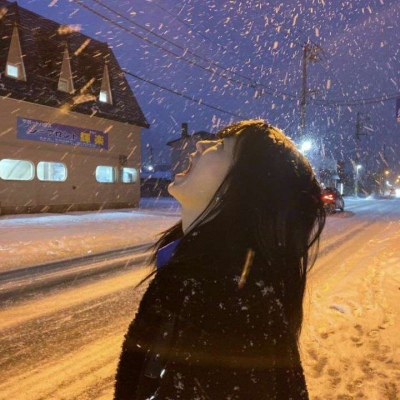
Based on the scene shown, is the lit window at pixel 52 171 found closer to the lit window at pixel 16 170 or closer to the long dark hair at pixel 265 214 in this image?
the lit window at pixel 16 170

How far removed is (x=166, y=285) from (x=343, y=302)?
5.33 metres

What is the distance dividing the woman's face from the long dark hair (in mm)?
33

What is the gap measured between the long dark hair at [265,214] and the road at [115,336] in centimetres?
217

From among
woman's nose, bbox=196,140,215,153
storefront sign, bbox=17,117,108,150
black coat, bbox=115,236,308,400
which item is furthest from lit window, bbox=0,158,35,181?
black coat, bbox=115,236,308,400

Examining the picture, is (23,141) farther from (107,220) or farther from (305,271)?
(305,271)

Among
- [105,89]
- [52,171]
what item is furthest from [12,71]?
[105,89]

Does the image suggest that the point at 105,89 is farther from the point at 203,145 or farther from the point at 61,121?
the point at 203,145

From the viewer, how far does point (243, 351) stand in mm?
1065

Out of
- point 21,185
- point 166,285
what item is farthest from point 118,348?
point 21,185

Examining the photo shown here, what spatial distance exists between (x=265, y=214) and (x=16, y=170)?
2051 cm

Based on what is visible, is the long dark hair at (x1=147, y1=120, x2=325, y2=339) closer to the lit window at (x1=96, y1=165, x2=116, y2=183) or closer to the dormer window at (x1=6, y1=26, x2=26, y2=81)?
the dormer window at (x1=6, y1=26, x2=26, y2=81)

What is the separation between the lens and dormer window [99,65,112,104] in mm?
23484

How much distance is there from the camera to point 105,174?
23.9 metres

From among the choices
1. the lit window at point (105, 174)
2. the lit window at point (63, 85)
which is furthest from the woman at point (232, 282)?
the lit window at point (105, 174)
